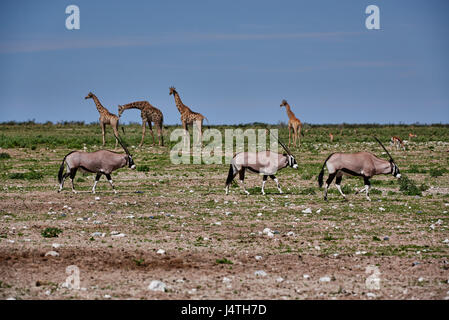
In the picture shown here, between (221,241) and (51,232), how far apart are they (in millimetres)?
3450

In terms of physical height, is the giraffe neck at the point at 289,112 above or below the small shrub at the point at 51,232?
above

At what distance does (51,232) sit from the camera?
44.7ft

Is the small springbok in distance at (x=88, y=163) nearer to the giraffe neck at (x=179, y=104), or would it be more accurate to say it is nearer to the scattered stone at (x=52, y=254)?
the scattered stone at (x=52, y=254)

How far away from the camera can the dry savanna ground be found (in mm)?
9914

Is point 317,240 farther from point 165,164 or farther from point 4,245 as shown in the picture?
point 165,164

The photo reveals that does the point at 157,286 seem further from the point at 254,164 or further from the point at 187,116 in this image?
the point at 187,116

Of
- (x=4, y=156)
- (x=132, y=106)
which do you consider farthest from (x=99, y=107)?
(x=4, y=156)

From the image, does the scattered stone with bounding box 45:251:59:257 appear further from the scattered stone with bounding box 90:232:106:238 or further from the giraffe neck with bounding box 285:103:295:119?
the giraffe neck with bounding box 285:103:295:119

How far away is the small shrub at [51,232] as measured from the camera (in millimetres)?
13562

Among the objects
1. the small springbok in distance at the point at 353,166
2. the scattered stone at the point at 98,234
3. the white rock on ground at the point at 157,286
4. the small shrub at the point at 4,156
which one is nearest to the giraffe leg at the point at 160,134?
the small shrub at the point at 4,156

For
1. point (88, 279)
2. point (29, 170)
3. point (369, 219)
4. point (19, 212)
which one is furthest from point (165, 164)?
point (88, 279)

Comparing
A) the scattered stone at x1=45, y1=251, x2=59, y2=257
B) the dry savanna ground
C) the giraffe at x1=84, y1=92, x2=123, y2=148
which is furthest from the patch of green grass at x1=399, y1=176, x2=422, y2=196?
the giraffe at x1=84, y1=92, x2=123, y2=148

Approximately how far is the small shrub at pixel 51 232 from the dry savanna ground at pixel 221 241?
0.04 meters

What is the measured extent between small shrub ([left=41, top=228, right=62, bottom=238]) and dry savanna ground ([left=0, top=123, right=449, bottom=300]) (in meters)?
0.04
